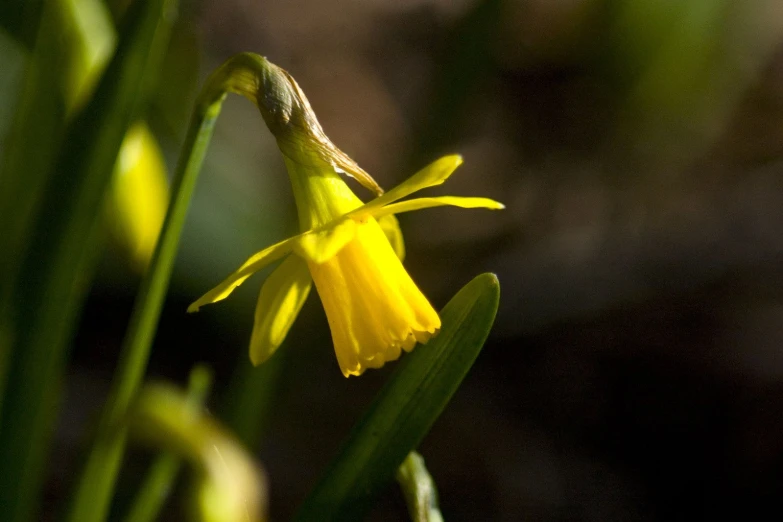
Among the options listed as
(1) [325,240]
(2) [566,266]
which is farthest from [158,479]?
(2) [566,266]

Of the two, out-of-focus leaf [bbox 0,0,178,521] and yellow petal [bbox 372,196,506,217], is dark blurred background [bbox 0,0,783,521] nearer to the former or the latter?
out-of-focus leaf [bbox 0,0,178,521]

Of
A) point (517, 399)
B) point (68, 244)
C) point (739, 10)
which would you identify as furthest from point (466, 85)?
point (739, 10)

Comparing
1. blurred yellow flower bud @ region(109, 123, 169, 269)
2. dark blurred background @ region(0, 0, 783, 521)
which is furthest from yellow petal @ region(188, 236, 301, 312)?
dark blurred background @ region(0, 0, 783, 521)

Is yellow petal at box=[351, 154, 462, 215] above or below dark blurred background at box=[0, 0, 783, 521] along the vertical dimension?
above

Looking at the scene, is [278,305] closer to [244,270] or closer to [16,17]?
[244,270]

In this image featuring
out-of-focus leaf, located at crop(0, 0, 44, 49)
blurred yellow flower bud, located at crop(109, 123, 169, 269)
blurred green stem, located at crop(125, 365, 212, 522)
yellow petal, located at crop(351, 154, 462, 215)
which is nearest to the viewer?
yellow petal, located at crop(351, 154, 462, 215)

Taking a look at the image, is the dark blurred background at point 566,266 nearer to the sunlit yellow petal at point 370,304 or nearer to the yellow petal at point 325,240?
the sunlit yellow petal at point 370,304

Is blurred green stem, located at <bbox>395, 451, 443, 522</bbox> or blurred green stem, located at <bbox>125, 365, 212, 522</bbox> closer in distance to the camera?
blurred green stem, located at <bbox>395, 451, 443, 522</bbox>
